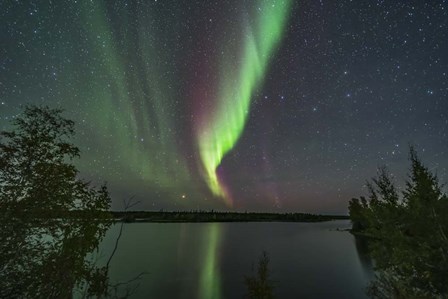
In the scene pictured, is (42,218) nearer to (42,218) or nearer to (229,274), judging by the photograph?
(42,218)

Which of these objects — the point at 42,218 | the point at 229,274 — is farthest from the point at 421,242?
the point at 229,274

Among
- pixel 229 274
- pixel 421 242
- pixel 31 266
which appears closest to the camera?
pixel 31 266

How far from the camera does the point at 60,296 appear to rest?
5.20 metres

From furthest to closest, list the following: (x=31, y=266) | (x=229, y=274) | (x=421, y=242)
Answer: (x=229, y=274) → (x=421, y=242) → (x=31, y=266)

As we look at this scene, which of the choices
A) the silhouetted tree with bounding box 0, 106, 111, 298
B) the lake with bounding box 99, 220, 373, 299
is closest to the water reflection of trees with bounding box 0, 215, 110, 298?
the silhouetted tree with bounding box 0, 106, 111, 298

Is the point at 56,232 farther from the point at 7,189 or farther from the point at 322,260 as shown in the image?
the point at 322,260

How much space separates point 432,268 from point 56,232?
25320 mm

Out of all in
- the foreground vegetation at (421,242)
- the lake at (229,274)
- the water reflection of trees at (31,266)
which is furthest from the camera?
the lake at (229,274)

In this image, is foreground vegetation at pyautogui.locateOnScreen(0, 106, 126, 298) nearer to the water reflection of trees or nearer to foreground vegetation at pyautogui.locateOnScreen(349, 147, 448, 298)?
the water reflection of trees

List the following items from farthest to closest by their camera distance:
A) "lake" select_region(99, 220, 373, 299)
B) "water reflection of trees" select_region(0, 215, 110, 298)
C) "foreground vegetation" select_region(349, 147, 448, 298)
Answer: "lake" select_region(99, 220, 373, 299) → "foreground vegetation" select_region(349, 147, 448, 298) → "water reflection of trees" select_region(0, 215, 110, 298)

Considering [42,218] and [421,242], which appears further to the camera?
[421,242]

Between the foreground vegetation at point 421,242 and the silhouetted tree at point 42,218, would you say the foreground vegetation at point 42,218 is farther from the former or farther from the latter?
the foreground vegetation at point 421,242

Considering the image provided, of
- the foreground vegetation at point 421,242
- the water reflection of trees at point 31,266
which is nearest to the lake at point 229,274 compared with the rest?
the foreground vegetation at point 421,242

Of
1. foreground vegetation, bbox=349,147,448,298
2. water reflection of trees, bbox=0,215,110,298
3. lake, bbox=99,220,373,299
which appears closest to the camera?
water reflection of trees, bbox=0,215,110,298
